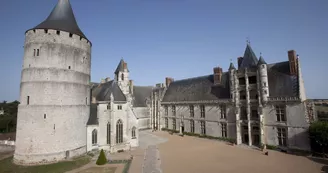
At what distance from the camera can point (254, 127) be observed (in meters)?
25.8

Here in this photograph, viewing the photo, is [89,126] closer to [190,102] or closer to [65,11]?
[65,11]

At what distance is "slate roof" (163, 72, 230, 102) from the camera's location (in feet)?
103

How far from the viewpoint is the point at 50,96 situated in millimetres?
19828

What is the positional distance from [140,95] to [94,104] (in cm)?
2037

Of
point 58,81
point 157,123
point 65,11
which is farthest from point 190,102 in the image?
point 65,11

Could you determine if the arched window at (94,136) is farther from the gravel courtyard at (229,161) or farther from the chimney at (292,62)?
the chimney at (292,62)

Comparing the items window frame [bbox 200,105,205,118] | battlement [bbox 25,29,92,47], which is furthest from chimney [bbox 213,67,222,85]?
battlement [bbox 25,29,92,47]

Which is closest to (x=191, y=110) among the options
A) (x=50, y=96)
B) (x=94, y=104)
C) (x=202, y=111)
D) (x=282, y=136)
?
(x=202, y=111)

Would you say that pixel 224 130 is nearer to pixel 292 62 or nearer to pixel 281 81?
pixel 281 81

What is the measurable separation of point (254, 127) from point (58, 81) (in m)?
28.7

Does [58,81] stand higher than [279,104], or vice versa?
[58,81]

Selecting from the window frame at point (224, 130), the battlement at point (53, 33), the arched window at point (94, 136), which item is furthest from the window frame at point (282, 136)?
the battlement at point (53, 33)

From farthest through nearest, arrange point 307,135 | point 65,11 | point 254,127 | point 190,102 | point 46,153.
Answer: point 190,102 < point 254,127 < point 65,11 < point 307,135 < point 46,153

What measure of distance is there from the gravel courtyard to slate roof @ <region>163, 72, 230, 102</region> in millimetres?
10460
